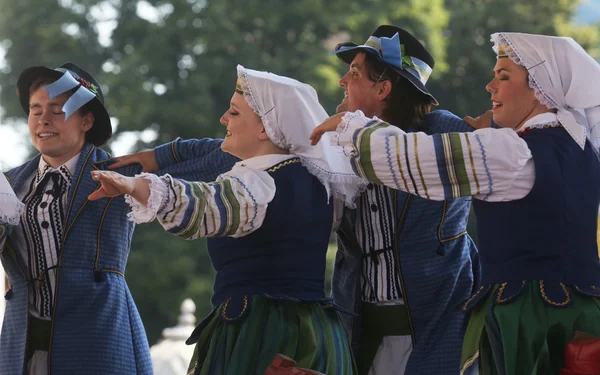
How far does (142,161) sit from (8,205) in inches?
19.2

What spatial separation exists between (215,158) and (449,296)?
2.95 feet

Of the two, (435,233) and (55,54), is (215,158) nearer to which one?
(435,233)

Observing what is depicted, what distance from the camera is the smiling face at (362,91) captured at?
3.30 m

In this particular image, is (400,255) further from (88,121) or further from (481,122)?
(88,121)

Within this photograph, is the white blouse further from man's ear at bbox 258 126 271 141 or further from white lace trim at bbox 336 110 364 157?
man's ear at bbox 258 126 271 141

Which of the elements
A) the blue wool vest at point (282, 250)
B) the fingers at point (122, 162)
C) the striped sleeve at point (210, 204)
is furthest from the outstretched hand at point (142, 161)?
the striped sleeve at point (210, 204)

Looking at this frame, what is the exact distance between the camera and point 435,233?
320cm

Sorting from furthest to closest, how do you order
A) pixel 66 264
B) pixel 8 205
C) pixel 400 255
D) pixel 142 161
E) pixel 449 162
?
1. pixel 142 161
2. pixel 66 264
3. pixel 8 205
4. pixel 400 255
5. pixel 449 162

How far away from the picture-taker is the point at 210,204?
2646 mm

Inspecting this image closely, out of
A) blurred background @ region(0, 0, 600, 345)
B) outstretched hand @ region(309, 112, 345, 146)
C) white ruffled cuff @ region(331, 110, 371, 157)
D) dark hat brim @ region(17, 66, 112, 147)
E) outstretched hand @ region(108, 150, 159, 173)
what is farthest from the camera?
blurred background @ region(0, 0, 600, 345)

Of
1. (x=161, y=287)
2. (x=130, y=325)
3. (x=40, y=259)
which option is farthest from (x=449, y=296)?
(x=161, y=287)

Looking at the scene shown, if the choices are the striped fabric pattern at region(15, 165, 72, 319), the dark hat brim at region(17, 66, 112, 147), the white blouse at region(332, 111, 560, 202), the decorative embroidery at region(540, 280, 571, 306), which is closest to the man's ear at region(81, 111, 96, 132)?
the dark hat brim at region(17, 66, 112, 147)

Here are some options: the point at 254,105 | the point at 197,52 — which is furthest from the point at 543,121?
the point at 197,52

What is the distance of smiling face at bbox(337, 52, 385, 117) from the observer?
130 inches
